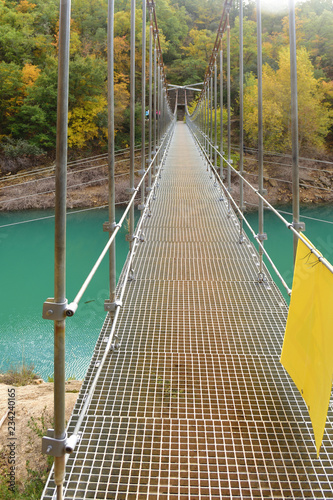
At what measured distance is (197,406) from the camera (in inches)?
72.2

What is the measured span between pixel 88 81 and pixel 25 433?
1768 cm

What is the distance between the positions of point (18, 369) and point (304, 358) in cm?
475

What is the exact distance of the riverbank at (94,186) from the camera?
1741 cm

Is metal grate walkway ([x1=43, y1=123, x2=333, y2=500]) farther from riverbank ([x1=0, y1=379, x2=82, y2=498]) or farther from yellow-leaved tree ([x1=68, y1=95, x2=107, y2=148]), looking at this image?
yellow-leaved tree ([x1=68, y1=95, x2=107, y2=148])

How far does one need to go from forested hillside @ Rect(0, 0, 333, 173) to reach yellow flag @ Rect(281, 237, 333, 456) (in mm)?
17740

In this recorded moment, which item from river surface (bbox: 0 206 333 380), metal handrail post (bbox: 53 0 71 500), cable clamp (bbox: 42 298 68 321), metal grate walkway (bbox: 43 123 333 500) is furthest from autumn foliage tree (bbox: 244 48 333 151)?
cable clamp (bbox: 42 298 68 321)

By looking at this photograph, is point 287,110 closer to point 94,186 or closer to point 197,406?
point 94,186

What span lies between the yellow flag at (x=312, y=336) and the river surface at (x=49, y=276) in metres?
0.99

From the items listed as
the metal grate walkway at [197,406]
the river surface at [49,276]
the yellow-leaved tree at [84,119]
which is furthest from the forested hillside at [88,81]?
the metal grate walkway at [197,406]

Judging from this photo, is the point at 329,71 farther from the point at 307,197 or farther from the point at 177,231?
the point at 177,231

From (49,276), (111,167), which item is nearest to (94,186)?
(49,276)

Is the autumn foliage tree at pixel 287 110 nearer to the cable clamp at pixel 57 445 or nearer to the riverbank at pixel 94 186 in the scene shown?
the riverbank at pixel 94 186

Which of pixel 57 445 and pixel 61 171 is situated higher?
pixel 61 171

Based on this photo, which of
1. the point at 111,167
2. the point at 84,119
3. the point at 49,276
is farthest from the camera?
the point at 84,119
